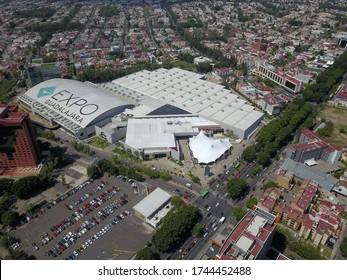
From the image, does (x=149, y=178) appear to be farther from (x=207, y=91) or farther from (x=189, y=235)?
(x=207, y=91)

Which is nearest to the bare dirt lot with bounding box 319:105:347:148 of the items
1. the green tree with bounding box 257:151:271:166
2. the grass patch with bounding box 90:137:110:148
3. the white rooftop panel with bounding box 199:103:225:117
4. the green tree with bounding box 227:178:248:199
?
the green tree with bounding box 257:151:271:166

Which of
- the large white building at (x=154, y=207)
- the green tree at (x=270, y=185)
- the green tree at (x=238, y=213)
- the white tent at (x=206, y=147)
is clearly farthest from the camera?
the white tent at (x=206, y=147)

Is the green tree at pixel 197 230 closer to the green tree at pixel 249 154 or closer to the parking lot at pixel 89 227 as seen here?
the parking lot at pixel 89 227

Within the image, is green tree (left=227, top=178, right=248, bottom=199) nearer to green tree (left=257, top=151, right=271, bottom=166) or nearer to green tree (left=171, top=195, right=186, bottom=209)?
green tree (left=171, top=195, right=186, bottom=209)

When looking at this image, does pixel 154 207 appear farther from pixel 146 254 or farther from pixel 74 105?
Result: pixel 74 105

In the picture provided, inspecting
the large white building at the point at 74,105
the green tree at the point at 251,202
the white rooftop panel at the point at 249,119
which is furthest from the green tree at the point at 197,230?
the large white building at the point at 74,105

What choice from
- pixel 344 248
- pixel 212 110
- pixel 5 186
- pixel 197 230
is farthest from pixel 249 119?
pixel 5 186
